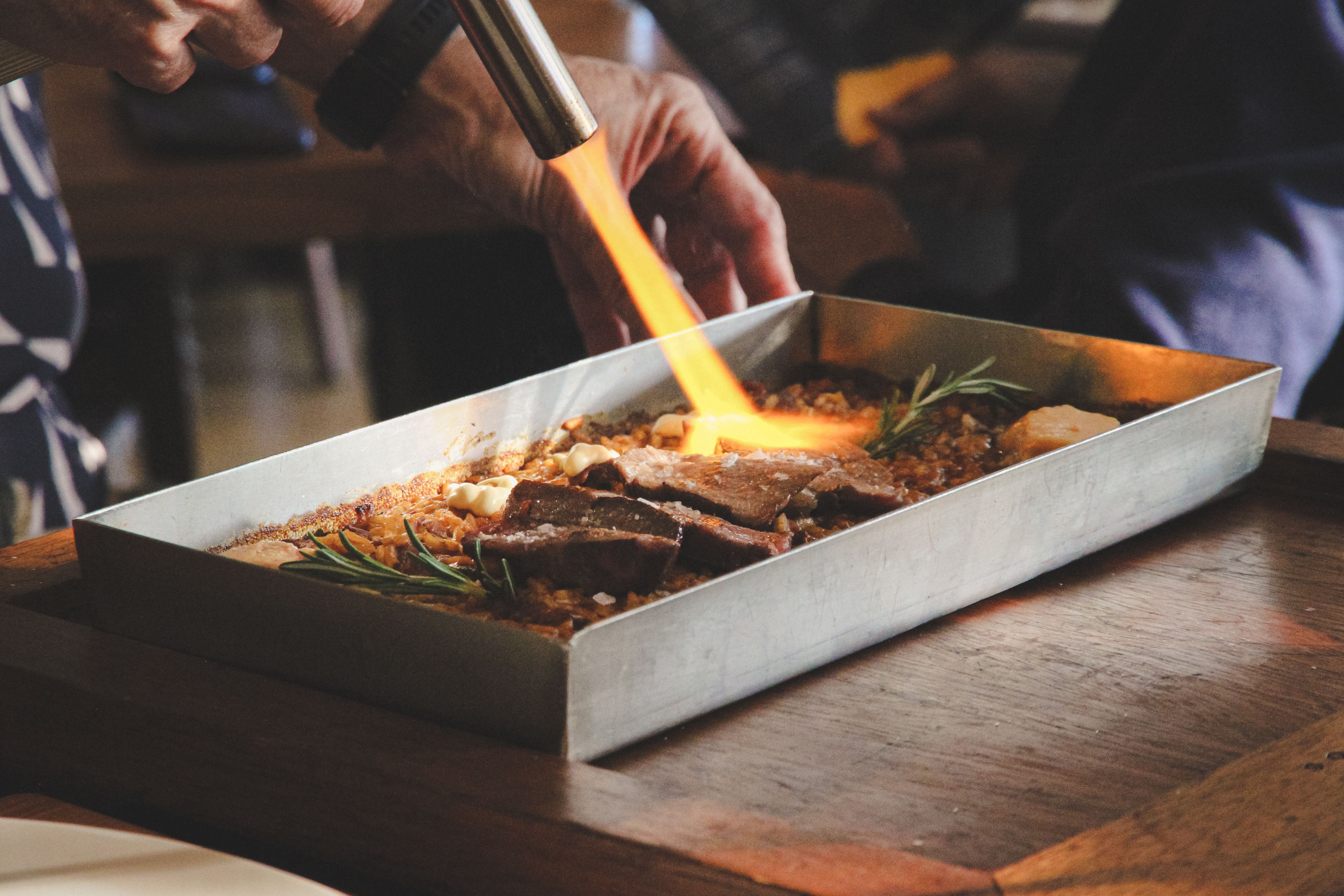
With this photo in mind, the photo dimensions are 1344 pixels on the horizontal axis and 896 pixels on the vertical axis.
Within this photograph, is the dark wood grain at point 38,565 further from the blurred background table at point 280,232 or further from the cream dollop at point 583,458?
the blurred background table at point 280,232

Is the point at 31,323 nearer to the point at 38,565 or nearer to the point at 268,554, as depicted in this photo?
the point at 38,565

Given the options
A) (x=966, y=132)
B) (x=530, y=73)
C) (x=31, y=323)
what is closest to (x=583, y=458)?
(x=530, y=73)

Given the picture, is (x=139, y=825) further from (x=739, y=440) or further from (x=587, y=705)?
(x=739, y=440)

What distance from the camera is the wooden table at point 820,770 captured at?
20.3 inches

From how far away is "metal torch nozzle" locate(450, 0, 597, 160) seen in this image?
0.68 metres

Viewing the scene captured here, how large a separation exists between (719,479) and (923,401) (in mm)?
232

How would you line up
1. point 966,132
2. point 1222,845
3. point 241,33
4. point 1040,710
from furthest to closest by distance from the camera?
point 966,132 < point 241,33 < point 1040,710 < point 1222,845

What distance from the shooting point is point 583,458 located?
0.88 m

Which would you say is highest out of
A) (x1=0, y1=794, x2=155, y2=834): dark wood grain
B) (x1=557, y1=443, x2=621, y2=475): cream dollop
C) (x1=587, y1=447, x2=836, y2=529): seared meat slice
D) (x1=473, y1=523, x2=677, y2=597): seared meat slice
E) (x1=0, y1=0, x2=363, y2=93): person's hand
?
(x1=0, y1=0, x2=363, y2=93): person's hand

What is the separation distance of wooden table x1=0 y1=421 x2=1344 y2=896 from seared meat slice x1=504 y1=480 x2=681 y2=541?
12cm

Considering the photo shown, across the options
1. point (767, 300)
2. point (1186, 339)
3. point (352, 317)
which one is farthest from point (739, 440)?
point (352, 317)

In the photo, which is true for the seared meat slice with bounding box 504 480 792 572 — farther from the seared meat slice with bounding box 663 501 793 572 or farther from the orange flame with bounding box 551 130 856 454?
the orange flame with bounding box 551 130 856 454

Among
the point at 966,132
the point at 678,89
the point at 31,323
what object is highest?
the point at 678,89

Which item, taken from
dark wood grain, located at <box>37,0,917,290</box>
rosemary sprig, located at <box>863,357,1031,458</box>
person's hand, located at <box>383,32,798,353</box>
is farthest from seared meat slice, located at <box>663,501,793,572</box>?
dark wood grain, located at <box>37,0,917,290</box>
